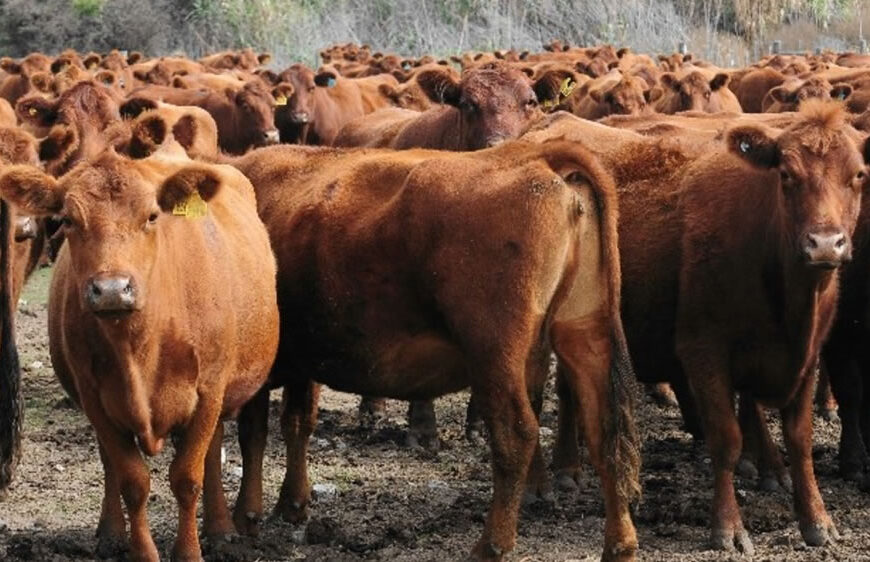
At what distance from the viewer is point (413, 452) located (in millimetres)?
9297

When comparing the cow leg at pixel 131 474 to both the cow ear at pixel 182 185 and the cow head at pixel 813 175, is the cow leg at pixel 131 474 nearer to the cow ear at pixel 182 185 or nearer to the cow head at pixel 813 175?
the cow ear at pixel 182 185

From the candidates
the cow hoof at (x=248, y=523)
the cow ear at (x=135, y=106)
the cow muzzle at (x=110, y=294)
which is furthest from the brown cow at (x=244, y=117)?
the cow muzzle at (x=110, y=294)

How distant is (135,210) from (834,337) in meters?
4.19

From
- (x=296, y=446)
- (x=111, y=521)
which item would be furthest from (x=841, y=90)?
(x=111, y=521)

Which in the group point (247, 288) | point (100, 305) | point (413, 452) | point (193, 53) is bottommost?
point (193, 53)

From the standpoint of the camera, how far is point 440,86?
1134cm

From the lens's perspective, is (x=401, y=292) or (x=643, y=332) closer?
(x=401, y=292)

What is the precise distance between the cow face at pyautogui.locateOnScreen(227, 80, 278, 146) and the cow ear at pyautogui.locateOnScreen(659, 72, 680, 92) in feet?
14.4

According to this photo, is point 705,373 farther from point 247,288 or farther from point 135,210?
point 135,210

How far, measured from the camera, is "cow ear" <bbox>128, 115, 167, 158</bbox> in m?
7.70

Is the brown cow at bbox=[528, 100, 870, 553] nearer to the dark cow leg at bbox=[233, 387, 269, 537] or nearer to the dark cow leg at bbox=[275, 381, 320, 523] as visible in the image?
the dark cow leg at bbox=[275, 381, 320, 523]

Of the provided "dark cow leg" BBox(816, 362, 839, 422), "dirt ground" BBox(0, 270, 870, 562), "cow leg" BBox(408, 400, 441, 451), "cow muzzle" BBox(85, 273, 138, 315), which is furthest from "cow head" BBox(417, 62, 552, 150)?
"cow muzzle" BBox(85, 273, 138, 315)

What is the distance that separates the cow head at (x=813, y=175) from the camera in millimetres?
6777

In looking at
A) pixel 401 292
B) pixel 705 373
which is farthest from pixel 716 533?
pixel 401 292
